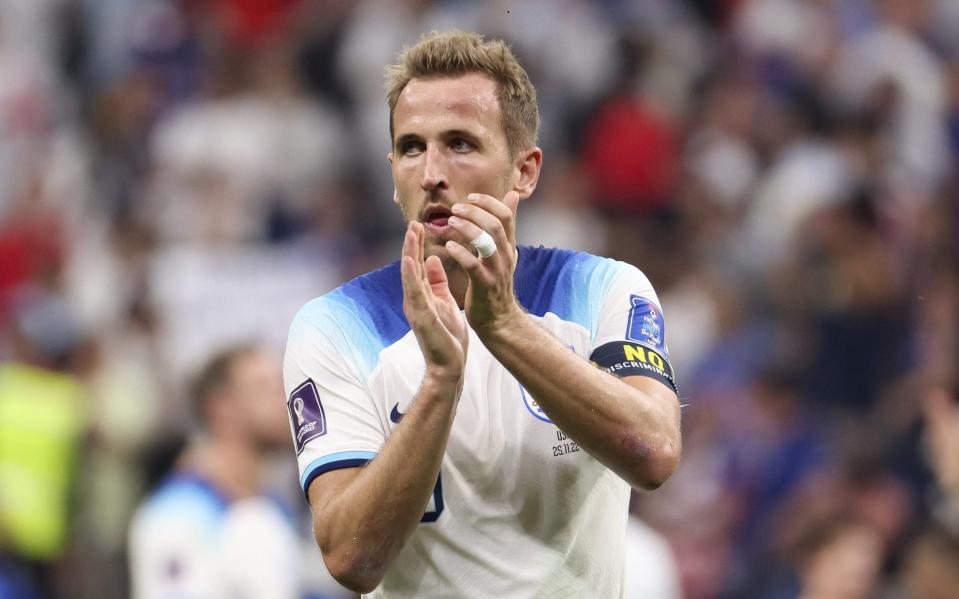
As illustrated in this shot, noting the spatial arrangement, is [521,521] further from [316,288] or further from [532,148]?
[316,288]

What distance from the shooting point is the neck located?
22.9 feet

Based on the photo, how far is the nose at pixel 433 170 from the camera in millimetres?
4051

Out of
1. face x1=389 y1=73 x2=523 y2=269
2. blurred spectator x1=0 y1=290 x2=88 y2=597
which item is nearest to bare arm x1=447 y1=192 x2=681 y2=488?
face x1=389 y1=73 x2=523 y2=269

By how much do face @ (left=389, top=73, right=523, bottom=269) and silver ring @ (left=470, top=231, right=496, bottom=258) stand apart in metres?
0.41

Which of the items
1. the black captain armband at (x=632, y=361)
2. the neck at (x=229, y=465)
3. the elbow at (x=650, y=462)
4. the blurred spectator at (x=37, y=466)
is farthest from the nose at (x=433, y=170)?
the blurred spectator at (x=37, y=466)

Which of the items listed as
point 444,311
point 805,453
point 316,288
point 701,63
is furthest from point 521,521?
point 701,63

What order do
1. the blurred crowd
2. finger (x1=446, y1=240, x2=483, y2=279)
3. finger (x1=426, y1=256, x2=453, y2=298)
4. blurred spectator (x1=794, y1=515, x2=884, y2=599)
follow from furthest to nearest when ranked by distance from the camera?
the blurred crowd < blurred spectator (x1=794, y1=515, x2=884, y2=599) < finger (x1=426, y1=256, x2=453, y2=298) < finger (x1=446, y1=240, x2=483, y2=279)

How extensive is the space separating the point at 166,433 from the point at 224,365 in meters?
2.74

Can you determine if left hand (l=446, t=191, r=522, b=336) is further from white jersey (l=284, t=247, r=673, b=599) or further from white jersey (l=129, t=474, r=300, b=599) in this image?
white jersey (l=129, t=474, r=300, b=599)

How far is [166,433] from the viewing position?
9.83m

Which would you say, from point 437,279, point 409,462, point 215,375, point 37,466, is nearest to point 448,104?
point 437,279

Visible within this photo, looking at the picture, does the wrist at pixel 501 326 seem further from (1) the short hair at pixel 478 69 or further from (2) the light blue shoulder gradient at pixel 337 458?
(1) the short hair at pixel 478 69

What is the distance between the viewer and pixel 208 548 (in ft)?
21.8

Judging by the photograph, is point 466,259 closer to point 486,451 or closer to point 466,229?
point 466,229
